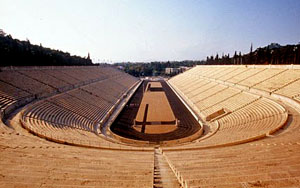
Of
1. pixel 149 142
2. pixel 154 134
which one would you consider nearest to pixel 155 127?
pixel 154 134

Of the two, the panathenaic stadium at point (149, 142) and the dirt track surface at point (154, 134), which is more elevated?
the panathenaic stadium at point (149, 142)

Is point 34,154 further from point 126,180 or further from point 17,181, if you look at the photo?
point 126,180

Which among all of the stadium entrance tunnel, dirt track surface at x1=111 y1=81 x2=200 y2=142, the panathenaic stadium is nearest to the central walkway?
the panathenaic stadium

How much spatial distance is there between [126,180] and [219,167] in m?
3.32

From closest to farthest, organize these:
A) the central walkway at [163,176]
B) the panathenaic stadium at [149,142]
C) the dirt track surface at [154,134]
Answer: the panathenaic stadium at [149,142], the central walkway at [163,176], the dirt track surface at [154,134]

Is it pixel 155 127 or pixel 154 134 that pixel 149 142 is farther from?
pixel 155 127

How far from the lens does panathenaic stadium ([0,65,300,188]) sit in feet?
19.1

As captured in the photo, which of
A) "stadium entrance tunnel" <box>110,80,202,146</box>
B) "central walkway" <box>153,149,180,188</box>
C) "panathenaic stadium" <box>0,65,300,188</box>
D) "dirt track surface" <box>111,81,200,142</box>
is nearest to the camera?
"panathenaic stadium" <box>0,65,300,188</box>

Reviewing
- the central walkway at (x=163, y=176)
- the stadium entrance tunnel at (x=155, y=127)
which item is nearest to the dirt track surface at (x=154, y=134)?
the stadium entrance tunnel at (x=155, y=127)

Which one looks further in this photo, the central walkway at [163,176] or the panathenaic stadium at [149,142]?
the central walkway at [163,176]

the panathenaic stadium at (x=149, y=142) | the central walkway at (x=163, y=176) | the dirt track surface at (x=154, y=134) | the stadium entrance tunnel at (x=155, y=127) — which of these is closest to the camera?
the panathenaic stadium at (x=149, y=142)

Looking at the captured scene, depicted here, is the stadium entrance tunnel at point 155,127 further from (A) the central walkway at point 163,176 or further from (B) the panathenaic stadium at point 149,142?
(A) the central walkway at point 163,176

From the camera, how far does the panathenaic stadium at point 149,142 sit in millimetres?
5820

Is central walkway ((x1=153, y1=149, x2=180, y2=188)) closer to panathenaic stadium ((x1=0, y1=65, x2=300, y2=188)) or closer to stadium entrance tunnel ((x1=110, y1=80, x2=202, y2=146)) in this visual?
panathenaic stadium ((x1=0, y1=65, x2=300, y2=188))
